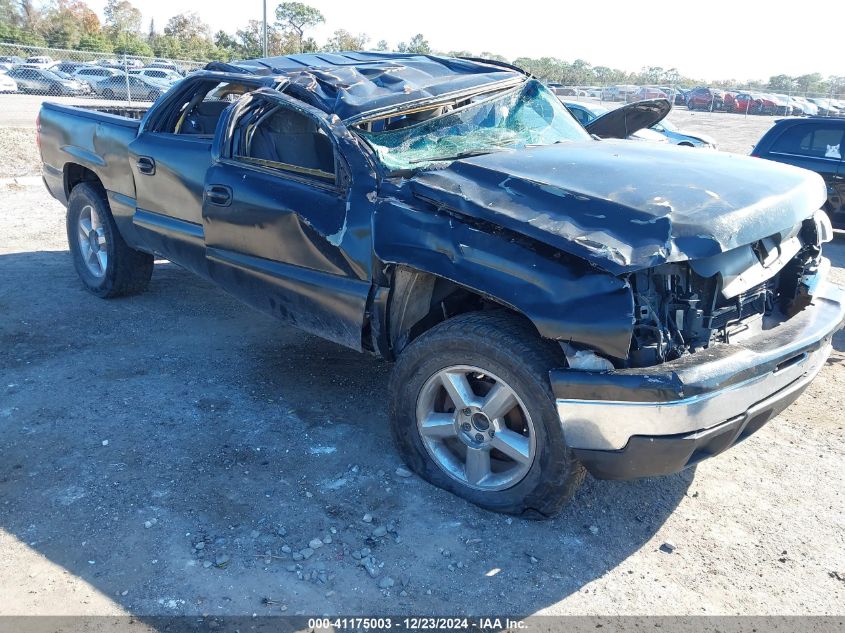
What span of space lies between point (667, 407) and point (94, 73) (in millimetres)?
25610

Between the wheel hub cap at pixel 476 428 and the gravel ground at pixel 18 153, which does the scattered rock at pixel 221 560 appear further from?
the gravel ground at pixel 18 153

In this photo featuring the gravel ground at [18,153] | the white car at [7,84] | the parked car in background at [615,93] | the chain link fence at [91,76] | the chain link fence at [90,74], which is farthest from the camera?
the parked car in background at [615,93]

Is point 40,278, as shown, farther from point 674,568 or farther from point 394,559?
point 674,568

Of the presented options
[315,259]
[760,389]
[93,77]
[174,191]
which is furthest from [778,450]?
[93,77]

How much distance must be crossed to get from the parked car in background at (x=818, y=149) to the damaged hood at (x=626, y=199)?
19.8 ft

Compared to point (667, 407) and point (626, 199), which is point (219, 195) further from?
point (667, 407)

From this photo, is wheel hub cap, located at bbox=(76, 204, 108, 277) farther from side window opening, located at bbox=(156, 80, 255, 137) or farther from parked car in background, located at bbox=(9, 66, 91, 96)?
parked car in background, located at bbox=(9, 66, 91, 96)

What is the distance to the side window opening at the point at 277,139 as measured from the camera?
13.1ft

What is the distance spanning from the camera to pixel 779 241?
3.30 m

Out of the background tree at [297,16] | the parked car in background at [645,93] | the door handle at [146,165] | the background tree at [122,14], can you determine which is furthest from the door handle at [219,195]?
the background tree at [122,14]

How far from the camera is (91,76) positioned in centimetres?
2423

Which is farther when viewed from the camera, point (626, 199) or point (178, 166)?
point (178, 166)

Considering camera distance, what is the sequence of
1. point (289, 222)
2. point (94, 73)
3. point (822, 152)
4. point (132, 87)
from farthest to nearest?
point (94, 73) < point (132, 87) < point (822, 152) < point (289, 222)

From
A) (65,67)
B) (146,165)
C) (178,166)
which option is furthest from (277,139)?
(65,67)
